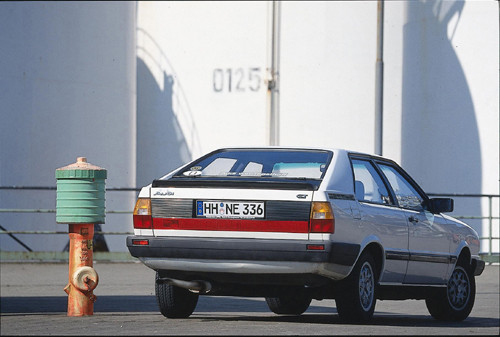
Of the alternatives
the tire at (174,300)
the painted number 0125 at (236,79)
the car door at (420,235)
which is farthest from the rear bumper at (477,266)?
the painted number 0125 at (236,79)

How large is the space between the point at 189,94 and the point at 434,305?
15.1 metres

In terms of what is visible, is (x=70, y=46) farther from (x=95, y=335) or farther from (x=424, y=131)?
(x=95, y=335)

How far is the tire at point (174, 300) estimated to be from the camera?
889 cm

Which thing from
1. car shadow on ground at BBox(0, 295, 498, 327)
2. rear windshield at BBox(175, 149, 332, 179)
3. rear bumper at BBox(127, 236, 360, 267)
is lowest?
car shadow on ground at BBox(0, 295, 498, 327)

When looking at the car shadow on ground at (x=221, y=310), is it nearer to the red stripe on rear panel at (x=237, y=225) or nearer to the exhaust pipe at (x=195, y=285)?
the exhaust pipe at (x=195, y=285)

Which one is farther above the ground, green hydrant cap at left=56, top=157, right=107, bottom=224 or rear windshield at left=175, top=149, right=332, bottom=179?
rear windshield at left=175, top=149, right=332, bottom=179

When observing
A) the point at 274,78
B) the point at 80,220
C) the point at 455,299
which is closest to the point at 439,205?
the point at 455,299

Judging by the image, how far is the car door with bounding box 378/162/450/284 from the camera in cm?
962

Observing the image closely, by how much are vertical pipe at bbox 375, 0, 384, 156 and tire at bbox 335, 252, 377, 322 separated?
472 inches

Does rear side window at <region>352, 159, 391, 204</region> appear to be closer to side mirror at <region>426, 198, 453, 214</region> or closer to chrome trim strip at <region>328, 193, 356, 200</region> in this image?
chrome trim strip at <region>328, 193, 356, 200</region>

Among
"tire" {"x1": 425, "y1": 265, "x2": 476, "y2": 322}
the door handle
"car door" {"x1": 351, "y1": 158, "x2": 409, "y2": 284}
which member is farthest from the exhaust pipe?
"tire" {"x1": 425, "y1": 265, "x2": 476, "y2": 322}

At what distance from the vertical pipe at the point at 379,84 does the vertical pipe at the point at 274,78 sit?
2261 mm

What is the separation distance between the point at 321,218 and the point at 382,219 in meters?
1.05

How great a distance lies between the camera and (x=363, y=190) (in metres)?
9.00
